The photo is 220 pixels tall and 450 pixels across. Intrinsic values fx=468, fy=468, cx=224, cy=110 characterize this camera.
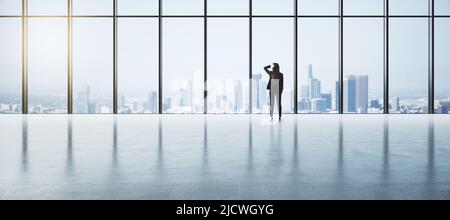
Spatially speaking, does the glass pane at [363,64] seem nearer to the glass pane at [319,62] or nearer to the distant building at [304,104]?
the glass pane at [319,62]

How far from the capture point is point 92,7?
17.6 m

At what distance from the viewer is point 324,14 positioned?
17.4 m

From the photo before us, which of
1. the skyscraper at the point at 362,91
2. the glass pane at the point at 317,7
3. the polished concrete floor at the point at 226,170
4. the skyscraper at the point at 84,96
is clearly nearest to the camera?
the polished concrete floor at the point at 226,170

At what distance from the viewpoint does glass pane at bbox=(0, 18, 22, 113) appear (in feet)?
58.3

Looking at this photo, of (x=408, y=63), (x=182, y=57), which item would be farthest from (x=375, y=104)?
(x=182, y=57)

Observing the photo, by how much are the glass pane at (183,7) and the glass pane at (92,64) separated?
2.19 meters

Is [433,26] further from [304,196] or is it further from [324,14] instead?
[304,196]

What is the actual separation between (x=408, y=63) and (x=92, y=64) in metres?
11.9

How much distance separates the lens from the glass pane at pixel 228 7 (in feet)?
57.1

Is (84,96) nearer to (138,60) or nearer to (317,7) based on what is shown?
(138,60)

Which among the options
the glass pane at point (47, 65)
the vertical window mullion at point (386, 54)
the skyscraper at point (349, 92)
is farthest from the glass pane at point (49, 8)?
the vertical window mullion at point (386, 54)
